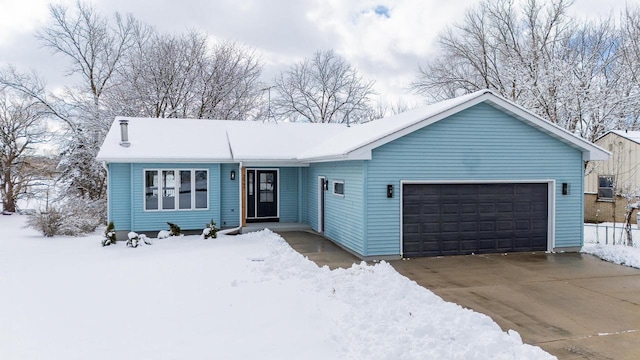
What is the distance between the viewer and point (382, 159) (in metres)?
9.40

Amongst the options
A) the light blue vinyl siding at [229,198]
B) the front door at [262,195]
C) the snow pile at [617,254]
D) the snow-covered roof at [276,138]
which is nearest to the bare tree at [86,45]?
the snow-covered roof at [276,138]

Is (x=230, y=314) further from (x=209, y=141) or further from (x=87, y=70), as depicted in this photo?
(x=87, y=70)

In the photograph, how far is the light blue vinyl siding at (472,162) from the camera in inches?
371

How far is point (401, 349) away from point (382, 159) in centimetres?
540

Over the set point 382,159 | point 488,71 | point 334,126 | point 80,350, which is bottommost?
point 80,350

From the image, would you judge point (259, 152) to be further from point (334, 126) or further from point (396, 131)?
point (396, 131)

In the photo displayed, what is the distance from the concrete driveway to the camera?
4.97 meters

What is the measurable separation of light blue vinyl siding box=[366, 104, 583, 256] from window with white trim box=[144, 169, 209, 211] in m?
6.24

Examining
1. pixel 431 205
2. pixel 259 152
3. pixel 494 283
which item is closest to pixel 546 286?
pixel 494 283

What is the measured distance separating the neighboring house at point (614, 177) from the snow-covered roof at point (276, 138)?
8.30 meters

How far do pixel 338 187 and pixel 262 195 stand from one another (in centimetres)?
398

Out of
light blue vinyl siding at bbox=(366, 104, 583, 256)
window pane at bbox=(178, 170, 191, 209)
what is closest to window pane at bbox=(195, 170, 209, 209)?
window pane at bbox=(178, 170, 191, 209)

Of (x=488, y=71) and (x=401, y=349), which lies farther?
(x=488, y=71)

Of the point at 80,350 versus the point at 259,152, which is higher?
the point at 259,152
